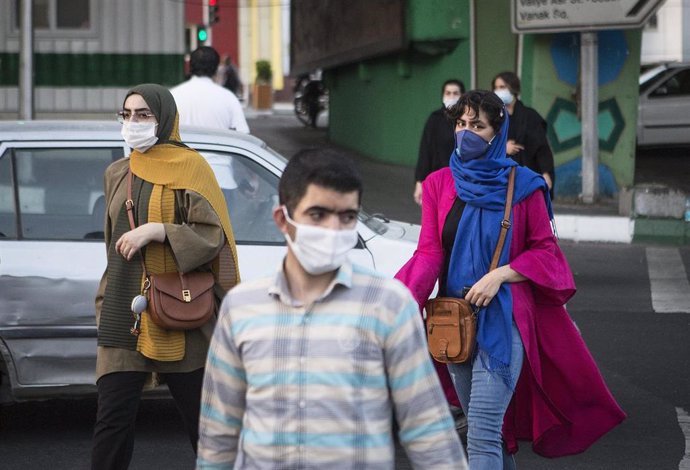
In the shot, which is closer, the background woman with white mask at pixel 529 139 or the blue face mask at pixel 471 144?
the blue face mask at pixel 471 144

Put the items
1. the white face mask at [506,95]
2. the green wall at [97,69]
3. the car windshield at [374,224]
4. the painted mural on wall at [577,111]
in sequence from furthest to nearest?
the green wall at [97,69] → the painted mural on wall at [577,111] → the white face mask at [506,95] → the car windshield at [374,224]

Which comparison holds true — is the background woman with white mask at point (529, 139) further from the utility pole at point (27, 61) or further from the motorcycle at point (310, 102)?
the motorcycle at point (310, 102)

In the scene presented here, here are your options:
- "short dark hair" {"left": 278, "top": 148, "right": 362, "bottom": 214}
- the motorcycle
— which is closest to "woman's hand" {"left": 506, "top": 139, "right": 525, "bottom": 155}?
"short dark hair" {"left": 278, "top": 148, "right": 362, "bottom": 214}

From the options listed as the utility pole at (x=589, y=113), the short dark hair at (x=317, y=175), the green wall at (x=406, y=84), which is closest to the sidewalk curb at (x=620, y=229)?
the utility pole at (x=589, y=113)

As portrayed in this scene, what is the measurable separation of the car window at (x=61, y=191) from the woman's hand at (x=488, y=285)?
2.35 metres

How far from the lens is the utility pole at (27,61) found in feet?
53.5

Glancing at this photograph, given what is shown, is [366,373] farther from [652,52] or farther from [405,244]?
[652,52]

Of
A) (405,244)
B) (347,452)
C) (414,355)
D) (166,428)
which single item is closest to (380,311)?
(414,355)

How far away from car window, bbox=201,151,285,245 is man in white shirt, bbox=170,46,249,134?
2.12 metres

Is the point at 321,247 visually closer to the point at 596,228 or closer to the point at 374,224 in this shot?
the point at 374,224

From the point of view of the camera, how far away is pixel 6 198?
6.52 metres

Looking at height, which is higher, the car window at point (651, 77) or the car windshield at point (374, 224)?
the car window at point (651, 77)

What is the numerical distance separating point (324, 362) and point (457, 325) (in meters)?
1.92

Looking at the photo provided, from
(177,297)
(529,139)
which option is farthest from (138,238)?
(529,139)
